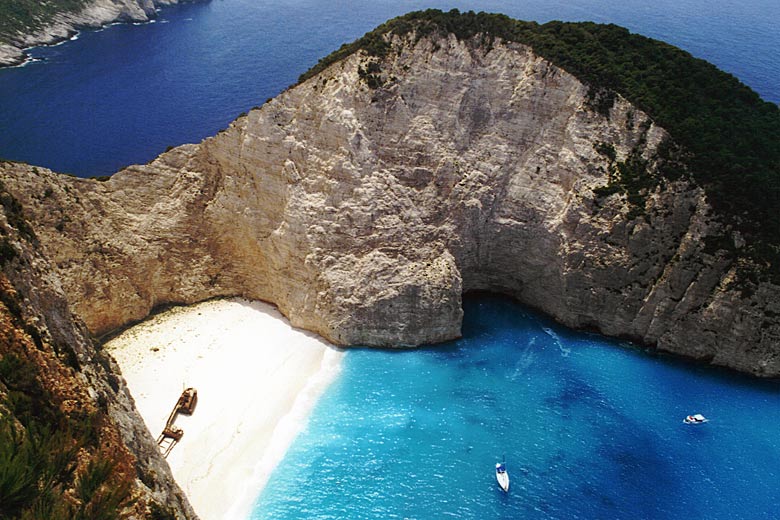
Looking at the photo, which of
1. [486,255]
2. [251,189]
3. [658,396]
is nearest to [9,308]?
[251,189]

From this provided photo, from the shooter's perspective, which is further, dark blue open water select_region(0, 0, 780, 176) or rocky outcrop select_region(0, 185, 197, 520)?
dark blue open water select_region(0, 0, 780, 176)

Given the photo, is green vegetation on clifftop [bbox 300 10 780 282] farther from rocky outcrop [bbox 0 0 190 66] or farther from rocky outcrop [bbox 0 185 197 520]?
rocky outcrop [bbox 0 0 190 66]

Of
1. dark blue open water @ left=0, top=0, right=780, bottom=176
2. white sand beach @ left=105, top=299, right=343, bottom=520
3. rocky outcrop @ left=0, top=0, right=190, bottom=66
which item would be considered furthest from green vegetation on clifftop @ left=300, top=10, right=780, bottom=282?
rocky outcrop @ left=0, top=0, right=190, bottom=66

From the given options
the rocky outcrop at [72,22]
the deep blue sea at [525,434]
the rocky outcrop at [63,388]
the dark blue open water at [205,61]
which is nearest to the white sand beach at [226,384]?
the deep blue sea at [525,434]

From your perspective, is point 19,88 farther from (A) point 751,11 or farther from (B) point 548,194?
(A) point 751,11

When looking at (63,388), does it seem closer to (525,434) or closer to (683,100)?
(525,434)

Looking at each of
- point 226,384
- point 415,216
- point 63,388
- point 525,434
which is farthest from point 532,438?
point 63,388
